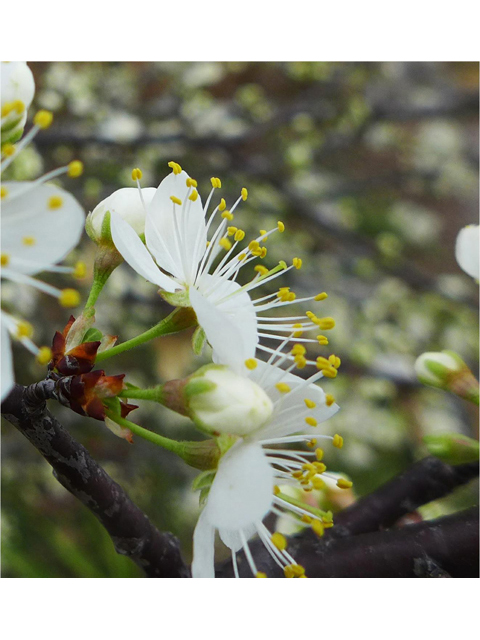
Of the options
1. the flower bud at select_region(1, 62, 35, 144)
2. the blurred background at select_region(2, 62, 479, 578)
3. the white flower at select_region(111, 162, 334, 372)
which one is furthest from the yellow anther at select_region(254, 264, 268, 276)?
the blurred background at select_region(2, 62, 479, 578)

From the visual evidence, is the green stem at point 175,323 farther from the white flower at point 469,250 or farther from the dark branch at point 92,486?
the white flower at point 469,250

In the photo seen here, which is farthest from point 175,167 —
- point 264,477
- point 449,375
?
point 449,375

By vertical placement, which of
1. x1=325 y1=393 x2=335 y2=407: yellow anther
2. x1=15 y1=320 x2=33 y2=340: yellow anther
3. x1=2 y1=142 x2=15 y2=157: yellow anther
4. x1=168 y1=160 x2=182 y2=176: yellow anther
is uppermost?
x1=168 y1=160 x2=182 y2=176: yellow anther

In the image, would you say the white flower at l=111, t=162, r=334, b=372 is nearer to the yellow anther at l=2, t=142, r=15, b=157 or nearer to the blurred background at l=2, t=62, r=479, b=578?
the yellow anther at l=2, t=142, r=15, b=157

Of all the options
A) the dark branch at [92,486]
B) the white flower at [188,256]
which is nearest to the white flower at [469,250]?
the white flower at [188,256]

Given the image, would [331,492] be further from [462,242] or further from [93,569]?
[93,569]

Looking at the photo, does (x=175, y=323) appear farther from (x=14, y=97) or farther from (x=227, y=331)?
(x=14, y=97)

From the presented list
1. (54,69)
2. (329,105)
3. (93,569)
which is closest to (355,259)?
(329,105)
